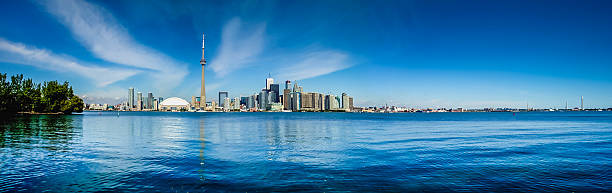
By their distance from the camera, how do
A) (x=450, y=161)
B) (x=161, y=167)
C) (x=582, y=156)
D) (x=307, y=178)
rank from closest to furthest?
(x=307, y=178), (x=161, y=167), (x=450, y=161), (x=582, y=156)

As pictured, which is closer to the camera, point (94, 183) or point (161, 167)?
point (94, 183)

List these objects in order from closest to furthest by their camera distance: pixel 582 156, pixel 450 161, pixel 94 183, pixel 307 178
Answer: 1. pixel 94 183
2. pixel 307 178
3. pixel 450 161
4. pixel 582 156

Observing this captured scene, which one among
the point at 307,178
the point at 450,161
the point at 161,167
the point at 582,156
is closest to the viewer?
the point at 307,178

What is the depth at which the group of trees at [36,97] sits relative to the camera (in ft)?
427

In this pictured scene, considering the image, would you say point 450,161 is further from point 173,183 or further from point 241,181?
point 173,183

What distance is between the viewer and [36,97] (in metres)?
144

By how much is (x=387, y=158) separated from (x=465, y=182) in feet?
25.6

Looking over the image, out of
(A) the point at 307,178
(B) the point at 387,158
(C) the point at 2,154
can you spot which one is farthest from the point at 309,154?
(C) the point at 2,154

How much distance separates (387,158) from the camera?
24141 millimetres

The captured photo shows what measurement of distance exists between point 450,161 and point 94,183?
2157 cm

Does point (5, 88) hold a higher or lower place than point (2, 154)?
higher

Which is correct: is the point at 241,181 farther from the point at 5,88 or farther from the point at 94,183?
the point at 5,88

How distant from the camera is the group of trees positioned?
130000mm

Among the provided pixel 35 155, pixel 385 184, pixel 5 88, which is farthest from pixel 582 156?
pixel 5 88
